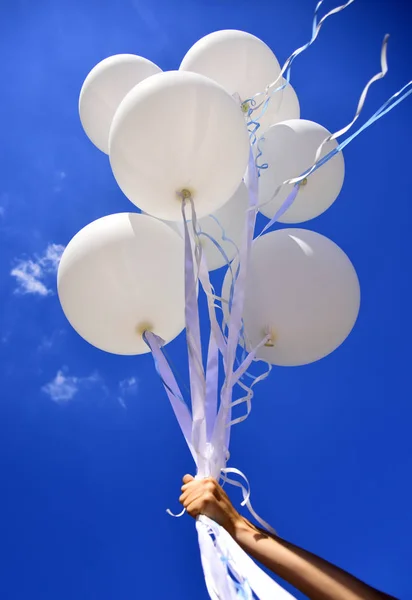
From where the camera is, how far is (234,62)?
274 centimetres

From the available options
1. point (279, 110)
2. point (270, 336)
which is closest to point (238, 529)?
point (270, 336)

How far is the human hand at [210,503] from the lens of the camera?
1.48 m

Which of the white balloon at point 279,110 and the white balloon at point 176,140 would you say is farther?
the white balloon at point 279,110

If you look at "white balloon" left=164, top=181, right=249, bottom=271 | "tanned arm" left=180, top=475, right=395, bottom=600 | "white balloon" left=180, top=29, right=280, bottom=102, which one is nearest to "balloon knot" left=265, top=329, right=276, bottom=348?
"white balloon" left=164, top=181, right=249, bottom=271

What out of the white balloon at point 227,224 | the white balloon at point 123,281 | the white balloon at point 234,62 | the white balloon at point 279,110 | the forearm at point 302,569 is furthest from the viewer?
the white balloon at point 279,110

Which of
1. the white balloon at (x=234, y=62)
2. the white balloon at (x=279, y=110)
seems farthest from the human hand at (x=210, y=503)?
the white balloon at (x=234, y=62)

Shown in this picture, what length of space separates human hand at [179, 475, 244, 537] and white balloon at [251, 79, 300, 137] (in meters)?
1.91

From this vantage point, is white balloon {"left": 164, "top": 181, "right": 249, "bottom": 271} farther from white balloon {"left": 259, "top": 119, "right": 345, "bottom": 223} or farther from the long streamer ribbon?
the long streamer ribbon

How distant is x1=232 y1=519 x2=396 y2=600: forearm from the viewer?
132 cm

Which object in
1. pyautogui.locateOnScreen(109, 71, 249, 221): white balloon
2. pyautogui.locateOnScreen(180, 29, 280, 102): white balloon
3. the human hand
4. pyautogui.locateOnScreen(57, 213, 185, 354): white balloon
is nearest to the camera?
the human hand

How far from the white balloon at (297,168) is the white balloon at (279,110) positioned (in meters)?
0.21

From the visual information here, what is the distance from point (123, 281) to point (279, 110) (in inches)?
58.4

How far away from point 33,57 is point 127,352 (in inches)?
116

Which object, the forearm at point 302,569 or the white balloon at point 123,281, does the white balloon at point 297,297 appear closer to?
the white balloon at point 123,281
